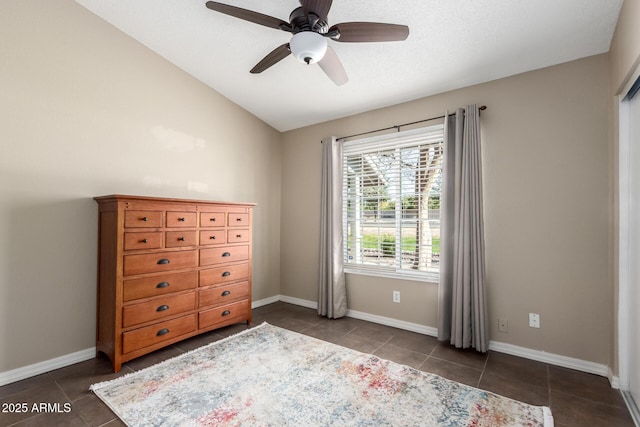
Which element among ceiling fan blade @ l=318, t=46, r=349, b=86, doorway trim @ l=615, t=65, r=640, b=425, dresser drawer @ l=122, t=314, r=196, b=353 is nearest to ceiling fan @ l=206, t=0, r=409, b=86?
ceiling fan blade @ l=318, t=46, r=349, b=86

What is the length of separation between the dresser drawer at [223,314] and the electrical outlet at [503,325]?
2582 millimetres

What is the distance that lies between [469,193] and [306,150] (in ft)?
7.60

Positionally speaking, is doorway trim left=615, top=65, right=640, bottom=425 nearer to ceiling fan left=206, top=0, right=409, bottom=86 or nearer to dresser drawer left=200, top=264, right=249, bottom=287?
ceiling fan left=206, top=0, right=409, bottom=86

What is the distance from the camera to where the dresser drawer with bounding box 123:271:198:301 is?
245 cm

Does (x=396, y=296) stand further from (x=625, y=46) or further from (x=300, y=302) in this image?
(x=625, y=46)

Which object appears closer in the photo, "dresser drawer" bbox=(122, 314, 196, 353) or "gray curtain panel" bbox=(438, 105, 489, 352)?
"dresser drawer" bbox=(122, 314, 196, 353)

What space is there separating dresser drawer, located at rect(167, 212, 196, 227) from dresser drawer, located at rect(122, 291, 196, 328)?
2.14 ft

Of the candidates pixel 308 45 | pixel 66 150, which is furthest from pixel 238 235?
pixel 308 45

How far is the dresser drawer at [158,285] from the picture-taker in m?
2.45

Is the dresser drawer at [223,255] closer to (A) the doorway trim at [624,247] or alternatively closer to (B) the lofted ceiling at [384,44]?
(B) the lofted ceiling at [384,44]

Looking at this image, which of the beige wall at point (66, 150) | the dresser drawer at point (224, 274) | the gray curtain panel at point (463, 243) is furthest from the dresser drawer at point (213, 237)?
the gray curtain panel at point (463, 243)

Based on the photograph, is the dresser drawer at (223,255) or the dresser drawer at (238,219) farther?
the dresser drawer at (238,219)

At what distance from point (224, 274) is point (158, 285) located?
0.69 meters

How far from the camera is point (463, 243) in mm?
2811
